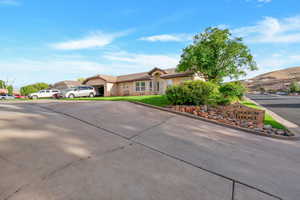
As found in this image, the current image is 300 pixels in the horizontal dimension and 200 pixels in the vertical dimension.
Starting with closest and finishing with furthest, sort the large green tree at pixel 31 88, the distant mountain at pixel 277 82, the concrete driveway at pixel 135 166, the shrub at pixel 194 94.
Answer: the concrete driveway at pixel 135 166 < the shrub at pixel 194 94 < the large green tree at pixel 31 88 < the distant mountain at pixel 277 82

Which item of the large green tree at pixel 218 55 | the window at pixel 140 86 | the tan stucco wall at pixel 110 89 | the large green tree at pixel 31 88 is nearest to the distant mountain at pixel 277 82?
the large green tree at pixel 218 55

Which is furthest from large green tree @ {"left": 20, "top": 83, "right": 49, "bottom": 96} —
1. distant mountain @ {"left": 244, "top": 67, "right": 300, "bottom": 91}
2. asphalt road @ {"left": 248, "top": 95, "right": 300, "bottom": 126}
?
distant mountain @ {"left": 244, "top": 67, "right": 300, "bottom": 91}

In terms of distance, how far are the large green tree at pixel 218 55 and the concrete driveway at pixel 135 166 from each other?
441 inches

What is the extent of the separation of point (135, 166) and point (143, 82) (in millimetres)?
20599

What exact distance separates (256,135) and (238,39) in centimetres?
1307

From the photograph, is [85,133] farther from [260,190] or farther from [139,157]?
[260,190]

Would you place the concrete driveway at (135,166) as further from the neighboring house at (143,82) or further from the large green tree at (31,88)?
the large green tree at (31,88)

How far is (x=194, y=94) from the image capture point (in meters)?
8.44

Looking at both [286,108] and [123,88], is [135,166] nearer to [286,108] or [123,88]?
[286,108]

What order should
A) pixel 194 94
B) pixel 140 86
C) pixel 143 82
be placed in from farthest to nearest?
pixel 140 86 → pixel 143 82 → pixel 194 94

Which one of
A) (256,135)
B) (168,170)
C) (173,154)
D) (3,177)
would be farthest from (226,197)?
(256,135)

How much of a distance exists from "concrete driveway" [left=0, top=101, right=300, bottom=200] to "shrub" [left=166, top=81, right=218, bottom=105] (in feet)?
13.3

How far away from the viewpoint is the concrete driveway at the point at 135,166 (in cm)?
209

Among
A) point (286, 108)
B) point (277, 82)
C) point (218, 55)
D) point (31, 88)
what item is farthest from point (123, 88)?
point (277, 82)
